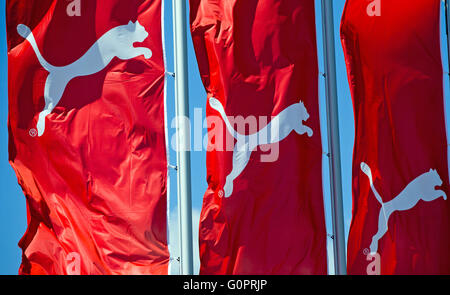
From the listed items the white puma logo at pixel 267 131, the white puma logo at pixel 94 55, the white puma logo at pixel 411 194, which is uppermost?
the white puma logo at pixel 94 55

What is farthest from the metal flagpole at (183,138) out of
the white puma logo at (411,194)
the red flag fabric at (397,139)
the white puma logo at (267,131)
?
the white puma logo at (411,194)

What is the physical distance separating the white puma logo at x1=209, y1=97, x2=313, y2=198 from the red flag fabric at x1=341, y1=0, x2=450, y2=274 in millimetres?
927

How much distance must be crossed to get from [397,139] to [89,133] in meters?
4.71

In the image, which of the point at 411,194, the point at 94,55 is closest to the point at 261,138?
the point at 411,194

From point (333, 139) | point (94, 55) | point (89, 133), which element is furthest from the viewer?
point (333, 139)

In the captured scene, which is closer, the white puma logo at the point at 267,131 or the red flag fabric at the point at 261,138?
the red flag fabric at the point at 261,138

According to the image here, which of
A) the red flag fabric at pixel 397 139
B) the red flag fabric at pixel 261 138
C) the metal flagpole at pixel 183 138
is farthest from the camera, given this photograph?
the red flag fabric at pixel 397 139

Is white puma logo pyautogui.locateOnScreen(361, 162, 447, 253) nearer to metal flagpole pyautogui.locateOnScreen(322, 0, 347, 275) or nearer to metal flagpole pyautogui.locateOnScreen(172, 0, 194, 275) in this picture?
metal flagpole pyautogui.locateOnScreen(322, 0, 347, 275)

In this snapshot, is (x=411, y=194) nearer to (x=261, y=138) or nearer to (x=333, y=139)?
(x=333, y=139)

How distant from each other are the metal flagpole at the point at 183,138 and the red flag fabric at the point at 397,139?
2478mm

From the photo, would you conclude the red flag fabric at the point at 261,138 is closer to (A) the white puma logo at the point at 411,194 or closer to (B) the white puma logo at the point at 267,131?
(B) the white puma logo at the point at 267,131

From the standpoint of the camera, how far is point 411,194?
43.9 ft

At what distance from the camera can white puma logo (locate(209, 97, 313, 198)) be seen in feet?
43.1

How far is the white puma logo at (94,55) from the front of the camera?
13297 mm
